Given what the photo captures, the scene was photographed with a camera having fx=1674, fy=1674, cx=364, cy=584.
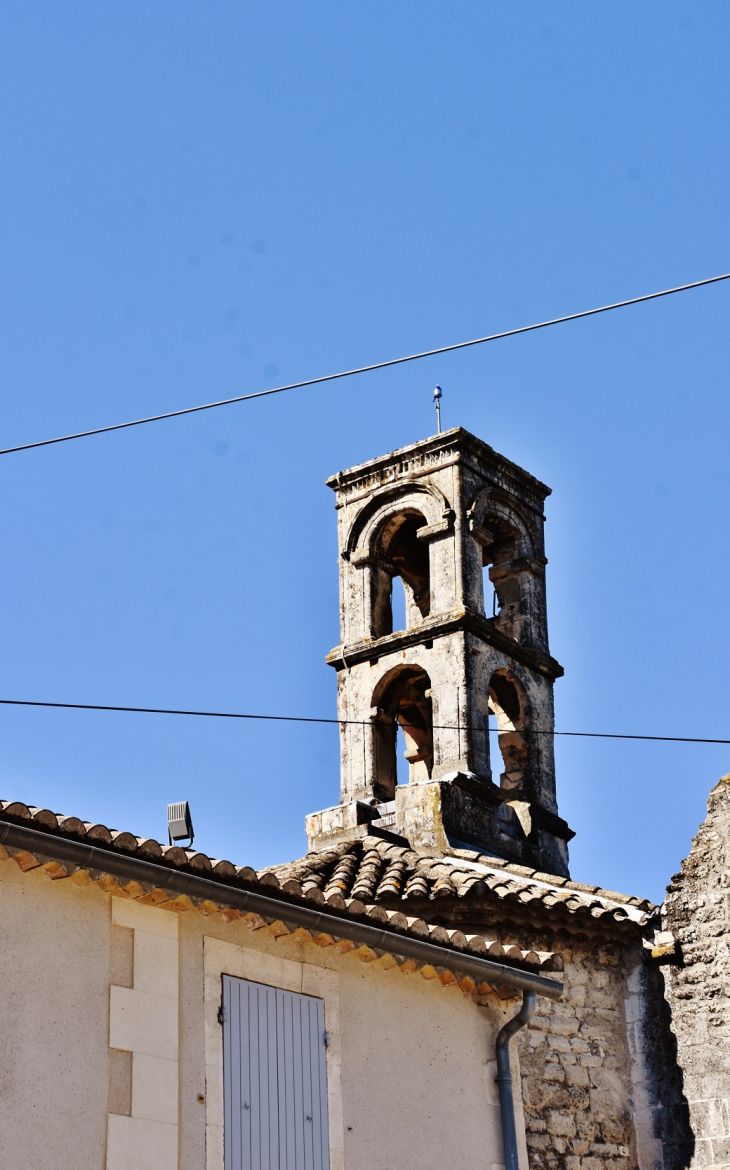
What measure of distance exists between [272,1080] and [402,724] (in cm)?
1039

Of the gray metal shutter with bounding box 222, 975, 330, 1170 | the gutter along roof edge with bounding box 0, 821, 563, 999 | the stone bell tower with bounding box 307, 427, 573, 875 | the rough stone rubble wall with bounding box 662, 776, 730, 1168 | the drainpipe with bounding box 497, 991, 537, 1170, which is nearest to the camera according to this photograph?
the gutter along roof edge with bounding box 0, 821, 563, 999

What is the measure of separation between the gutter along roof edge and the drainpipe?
0.13m

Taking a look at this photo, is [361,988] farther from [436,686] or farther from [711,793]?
[436,686]

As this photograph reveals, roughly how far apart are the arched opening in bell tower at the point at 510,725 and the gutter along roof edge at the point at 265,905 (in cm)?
813

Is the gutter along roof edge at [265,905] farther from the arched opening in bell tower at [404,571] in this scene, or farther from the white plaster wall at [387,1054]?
the arched opening in bell tower at [404,571]

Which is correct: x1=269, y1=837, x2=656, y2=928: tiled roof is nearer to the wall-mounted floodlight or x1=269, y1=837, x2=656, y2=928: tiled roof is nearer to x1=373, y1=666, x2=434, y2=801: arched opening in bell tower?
the wall-mounted floodlight

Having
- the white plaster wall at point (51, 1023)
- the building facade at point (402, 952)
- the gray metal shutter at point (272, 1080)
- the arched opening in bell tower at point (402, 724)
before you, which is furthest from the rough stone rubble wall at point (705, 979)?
the white plaster wall at point (51, 1023)

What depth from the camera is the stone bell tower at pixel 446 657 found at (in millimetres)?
17312

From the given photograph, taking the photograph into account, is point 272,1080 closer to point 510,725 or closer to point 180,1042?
point 180,1042

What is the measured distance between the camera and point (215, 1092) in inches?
348

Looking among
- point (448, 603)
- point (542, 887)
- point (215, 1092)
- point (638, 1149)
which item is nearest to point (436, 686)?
point (448, 603)

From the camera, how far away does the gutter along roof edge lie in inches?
324

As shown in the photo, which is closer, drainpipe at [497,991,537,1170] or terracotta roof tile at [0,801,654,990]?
terracotta roof tile at [0,801,654,990]

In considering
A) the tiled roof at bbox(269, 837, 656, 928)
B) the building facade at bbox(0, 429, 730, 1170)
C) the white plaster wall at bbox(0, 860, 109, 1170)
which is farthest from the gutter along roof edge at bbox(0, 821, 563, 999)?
the tiled roof at bbox(269, 837, 656, 928)
